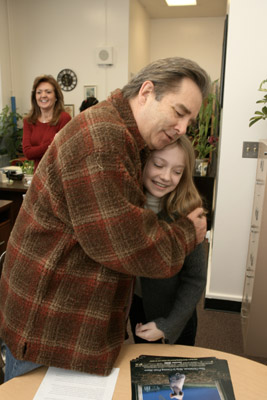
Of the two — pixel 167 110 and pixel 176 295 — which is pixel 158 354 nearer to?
pixel 176 295

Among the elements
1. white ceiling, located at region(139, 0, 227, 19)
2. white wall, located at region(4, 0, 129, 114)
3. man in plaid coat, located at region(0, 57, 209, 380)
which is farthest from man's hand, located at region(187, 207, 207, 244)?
white ceiling, located at region(139, 0, 227, 19)

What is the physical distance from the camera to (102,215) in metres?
0.81

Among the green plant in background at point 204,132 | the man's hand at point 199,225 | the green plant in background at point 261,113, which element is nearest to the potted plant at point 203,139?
the green plant in background at point 204,132

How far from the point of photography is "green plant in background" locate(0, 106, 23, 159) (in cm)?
531

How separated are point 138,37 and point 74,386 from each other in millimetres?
5927

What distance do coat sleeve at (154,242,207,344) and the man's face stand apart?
1.46ft

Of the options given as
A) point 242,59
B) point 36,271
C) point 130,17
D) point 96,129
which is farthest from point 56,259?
point 130,17

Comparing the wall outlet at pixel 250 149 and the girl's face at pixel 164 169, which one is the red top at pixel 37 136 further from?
the girl's face at pixel 164 169

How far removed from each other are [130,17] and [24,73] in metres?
1.89

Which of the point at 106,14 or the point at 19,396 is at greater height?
the point at 106,14

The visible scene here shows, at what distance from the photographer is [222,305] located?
108 inches

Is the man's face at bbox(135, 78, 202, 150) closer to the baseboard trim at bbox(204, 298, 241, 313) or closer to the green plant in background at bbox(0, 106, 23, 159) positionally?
the baseboard trim at bbox(204, 298, 241, 313)

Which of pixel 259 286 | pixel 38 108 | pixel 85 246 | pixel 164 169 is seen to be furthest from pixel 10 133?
pixel 85 246

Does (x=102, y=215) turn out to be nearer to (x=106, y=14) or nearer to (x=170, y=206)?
(x=170, y=206)
